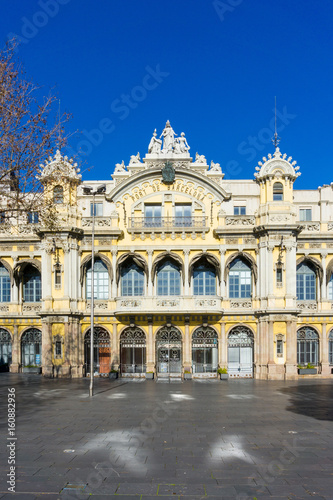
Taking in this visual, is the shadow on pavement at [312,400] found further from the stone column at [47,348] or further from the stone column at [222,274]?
the stone column at [47,348]

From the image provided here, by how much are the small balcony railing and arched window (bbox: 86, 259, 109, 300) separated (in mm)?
4057

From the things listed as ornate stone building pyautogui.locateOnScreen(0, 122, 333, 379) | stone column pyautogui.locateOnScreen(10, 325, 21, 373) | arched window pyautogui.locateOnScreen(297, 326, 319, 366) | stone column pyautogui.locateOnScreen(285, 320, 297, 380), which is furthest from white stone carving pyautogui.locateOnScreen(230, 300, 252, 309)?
stone column pyautogui.locateOnScreen(10, 325, 21, 373)

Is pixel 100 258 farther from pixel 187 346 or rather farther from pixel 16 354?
pixel 16 354

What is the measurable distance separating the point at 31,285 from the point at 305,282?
22.6 m

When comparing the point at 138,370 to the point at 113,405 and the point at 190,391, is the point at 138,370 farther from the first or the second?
the point at 113,405

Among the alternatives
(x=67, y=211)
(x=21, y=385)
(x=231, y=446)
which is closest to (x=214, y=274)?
(x=67, y=211)

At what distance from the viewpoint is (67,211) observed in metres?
38.0

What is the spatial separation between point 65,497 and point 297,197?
112 ft

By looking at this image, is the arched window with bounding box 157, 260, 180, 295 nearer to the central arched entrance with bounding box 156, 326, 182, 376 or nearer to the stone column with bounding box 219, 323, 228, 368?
the central arched entrance with bounding box 156, 326, 182, 376

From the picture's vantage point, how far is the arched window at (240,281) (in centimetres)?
3922

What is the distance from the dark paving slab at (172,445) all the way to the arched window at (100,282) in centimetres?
1155

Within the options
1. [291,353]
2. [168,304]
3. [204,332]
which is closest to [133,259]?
[168,304]

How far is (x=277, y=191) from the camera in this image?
126 feet

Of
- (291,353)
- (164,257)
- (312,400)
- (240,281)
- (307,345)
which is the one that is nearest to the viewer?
(312,400)
